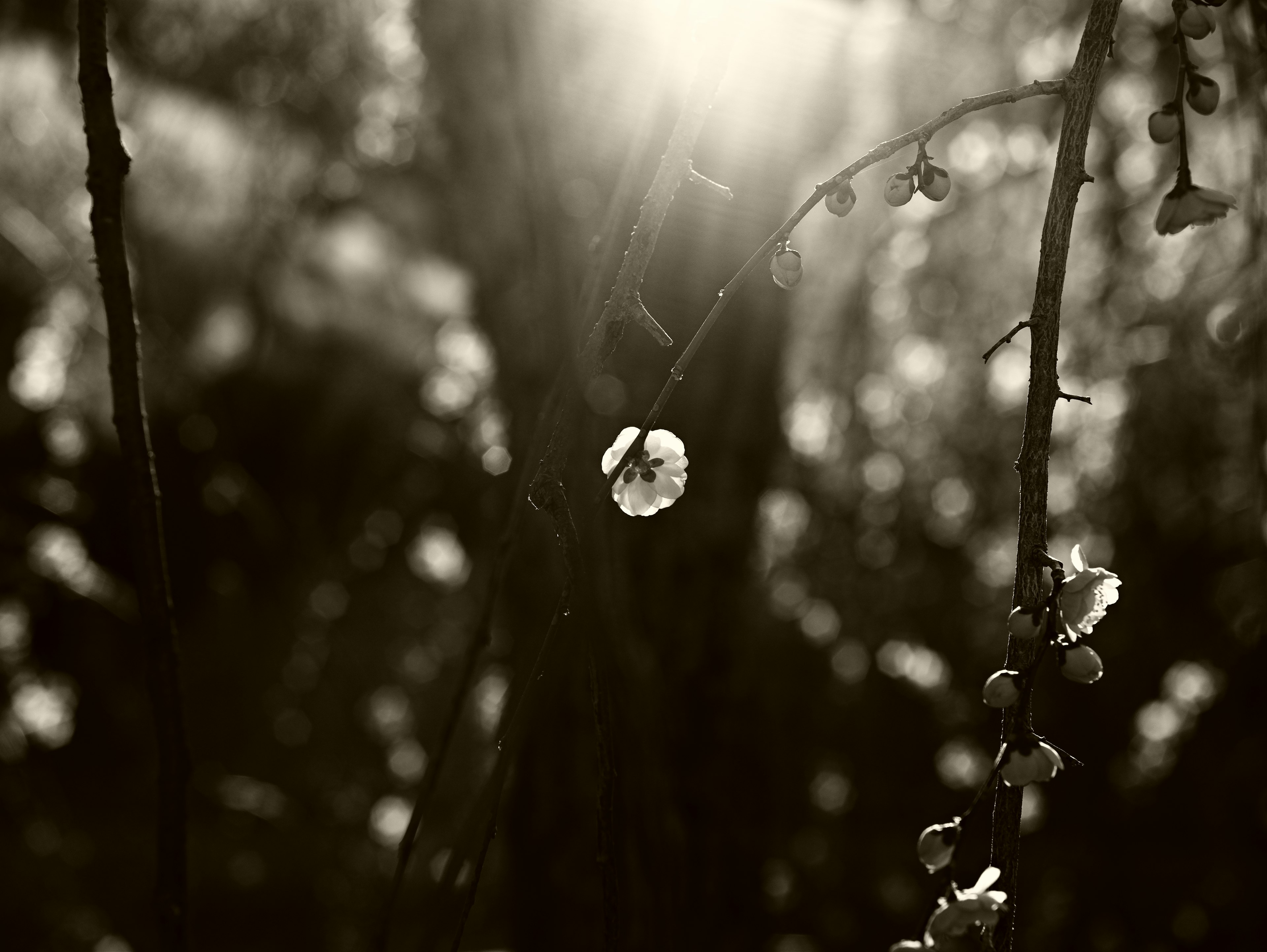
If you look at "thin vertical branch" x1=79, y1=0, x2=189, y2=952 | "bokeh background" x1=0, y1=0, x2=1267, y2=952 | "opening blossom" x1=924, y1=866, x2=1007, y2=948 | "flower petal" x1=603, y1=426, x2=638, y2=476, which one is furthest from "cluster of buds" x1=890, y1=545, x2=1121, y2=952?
"thin vertical branch" x1=79, y1=0, x2=189, y2=952

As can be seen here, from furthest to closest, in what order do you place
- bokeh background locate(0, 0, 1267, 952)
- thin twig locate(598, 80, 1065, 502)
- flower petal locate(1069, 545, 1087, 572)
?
bokeh background locate(0, 0, 1267, 952) < flower petal locate(1069, 545, 1087, 572) < thin twig locate(598, 80, 1065, 502)

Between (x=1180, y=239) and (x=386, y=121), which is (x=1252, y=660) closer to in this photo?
(x=1180, y=239)

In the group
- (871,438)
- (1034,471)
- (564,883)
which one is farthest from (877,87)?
(1034,471)

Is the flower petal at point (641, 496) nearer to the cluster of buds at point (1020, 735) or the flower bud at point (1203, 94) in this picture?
the cluster of buds at point (1020, 735)

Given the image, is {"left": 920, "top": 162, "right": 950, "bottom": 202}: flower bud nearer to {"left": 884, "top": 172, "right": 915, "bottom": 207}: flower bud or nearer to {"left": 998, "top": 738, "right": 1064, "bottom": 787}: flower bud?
{"left": 884, "top": 172, "right": 915, "bottom": 207}: flower bud

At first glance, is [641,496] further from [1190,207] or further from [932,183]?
[1190,207]

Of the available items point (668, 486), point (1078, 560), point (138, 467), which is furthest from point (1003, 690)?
point (138, 467)
